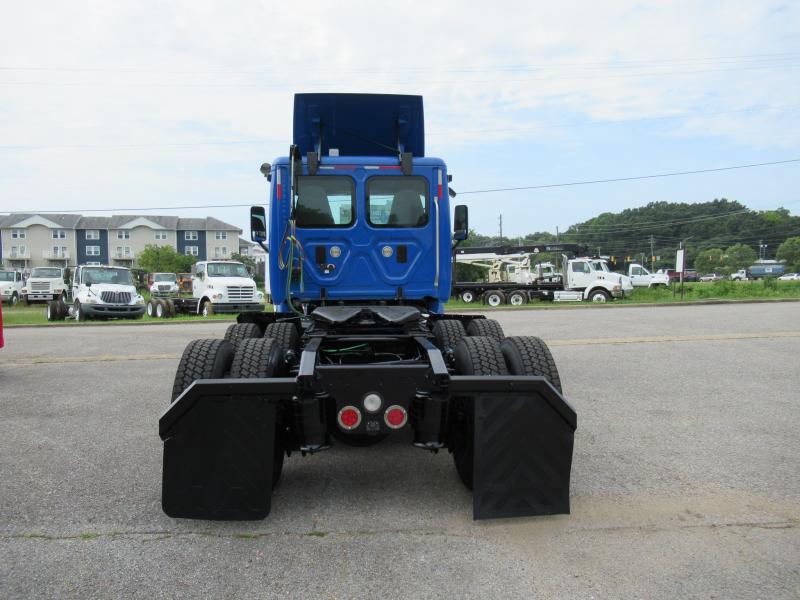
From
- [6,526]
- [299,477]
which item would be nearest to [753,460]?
Result: [299,477]

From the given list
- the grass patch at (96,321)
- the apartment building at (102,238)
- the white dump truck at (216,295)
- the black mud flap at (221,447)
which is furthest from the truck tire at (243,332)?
the apartment building at (102,238)

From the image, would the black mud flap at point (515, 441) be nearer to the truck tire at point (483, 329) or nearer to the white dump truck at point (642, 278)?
the truck tire at point (483, 329)

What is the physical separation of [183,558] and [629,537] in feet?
7.72

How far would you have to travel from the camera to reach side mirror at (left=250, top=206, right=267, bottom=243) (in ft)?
20.1

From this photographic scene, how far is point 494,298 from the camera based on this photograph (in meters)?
30.8

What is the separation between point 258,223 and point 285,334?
1.35m

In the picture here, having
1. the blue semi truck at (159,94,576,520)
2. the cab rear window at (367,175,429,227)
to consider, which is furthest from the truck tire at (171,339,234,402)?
the cab rear window at (367,175,429,227)

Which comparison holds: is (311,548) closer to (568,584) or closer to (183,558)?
(183,558)

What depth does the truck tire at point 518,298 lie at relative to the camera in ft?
102

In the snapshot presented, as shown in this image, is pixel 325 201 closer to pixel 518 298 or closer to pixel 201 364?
pixel 201 364

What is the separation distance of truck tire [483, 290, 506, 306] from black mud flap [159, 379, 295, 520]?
90.7 ft

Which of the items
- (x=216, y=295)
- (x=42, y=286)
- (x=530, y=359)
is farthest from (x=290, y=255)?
(x=42, y=286)

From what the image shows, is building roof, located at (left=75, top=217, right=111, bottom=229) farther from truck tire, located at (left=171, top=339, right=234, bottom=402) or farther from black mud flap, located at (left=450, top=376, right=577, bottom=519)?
black mud flap, located at (left=450, top=376, right=577, bottom=519)

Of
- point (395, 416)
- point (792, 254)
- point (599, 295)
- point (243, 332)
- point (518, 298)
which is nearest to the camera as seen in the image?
point (395, 416)
